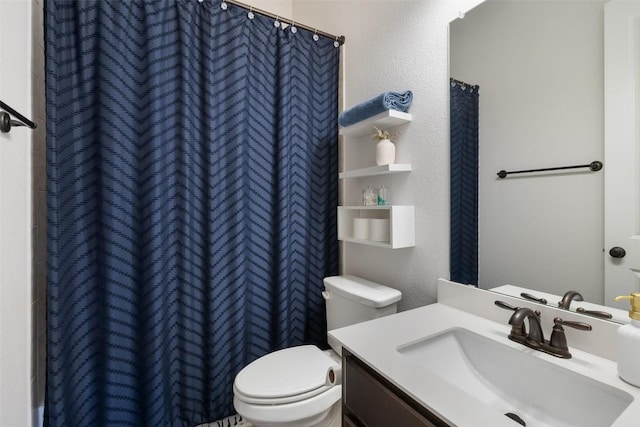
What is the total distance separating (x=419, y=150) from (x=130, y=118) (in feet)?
4.08

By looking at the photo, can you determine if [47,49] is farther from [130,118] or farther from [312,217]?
[312,217]

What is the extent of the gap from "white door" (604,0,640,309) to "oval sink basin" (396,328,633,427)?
0.25 metres

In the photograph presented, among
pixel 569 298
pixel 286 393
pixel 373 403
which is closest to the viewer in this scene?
pixel 373 403

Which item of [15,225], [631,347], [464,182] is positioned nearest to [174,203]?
[15,225]

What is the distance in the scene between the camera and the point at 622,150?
721mm

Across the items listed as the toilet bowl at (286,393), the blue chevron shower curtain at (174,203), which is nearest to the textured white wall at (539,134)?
the toilet bowl at (286,393)

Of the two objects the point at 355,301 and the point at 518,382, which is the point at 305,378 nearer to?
the point at 355,301

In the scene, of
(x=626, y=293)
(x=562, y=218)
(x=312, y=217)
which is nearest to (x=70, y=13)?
(x=312, y=217)

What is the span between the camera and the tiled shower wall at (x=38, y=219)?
3.70ft

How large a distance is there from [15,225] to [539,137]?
1.68 metres

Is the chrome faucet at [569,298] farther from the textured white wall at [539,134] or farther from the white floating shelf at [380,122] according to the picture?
the white floating shelf at [380,122]

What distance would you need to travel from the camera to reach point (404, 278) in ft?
4.40

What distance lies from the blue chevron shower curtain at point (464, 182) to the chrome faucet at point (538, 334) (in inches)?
10.0

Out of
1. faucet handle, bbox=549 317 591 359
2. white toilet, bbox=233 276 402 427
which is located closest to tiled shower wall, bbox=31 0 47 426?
white toilet, bbox=233 276 402 427
